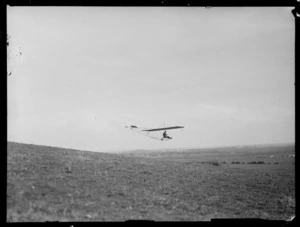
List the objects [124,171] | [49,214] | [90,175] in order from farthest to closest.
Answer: [124,171], [90,175], [49,214]

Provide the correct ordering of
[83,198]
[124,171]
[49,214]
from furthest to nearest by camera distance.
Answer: [124,171], [83,198], [49,214]

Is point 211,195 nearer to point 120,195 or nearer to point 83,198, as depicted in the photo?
point 120,195

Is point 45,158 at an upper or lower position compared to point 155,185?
upper
